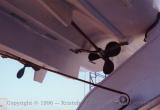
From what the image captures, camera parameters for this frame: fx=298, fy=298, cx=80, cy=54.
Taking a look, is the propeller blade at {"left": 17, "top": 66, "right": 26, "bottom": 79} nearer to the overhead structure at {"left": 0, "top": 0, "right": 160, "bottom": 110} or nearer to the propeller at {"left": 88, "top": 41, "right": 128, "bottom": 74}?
the overhead structure at {"left": 0, "top": 0, "right": 160, "bottom": 110}

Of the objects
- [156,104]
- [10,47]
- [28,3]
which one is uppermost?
[28,3]

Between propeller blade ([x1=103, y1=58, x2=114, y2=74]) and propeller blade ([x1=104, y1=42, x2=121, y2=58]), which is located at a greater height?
propeller blade ([x1=104, y1=42, x2=121, y2=58])

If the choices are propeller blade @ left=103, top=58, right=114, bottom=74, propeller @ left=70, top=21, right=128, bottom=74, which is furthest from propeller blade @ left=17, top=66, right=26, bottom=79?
propeller blade @ left=103, top=58, right=114, bottom=74

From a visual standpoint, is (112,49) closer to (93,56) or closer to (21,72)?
(93,56)

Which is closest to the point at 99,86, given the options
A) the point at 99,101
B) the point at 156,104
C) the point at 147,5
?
the point at 99,101

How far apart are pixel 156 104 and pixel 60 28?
427 mm

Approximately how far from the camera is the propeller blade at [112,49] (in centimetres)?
113

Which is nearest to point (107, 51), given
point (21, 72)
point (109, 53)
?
point (109, 53)

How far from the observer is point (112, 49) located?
44.8 inches

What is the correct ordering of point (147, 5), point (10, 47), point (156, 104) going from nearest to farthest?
1. point (156, 104)
2. point (10, 47)
3. point (147, 5)

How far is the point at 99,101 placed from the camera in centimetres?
98

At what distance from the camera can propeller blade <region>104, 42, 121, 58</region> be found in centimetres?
113

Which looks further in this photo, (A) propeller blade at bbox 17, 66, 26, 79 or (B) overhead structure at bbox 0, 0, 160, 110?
→ (A) propeller blade at bbox 17, 66, 26, 79

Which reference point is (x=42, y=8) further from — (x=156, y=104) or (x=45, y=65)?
(x=156, y=104)
